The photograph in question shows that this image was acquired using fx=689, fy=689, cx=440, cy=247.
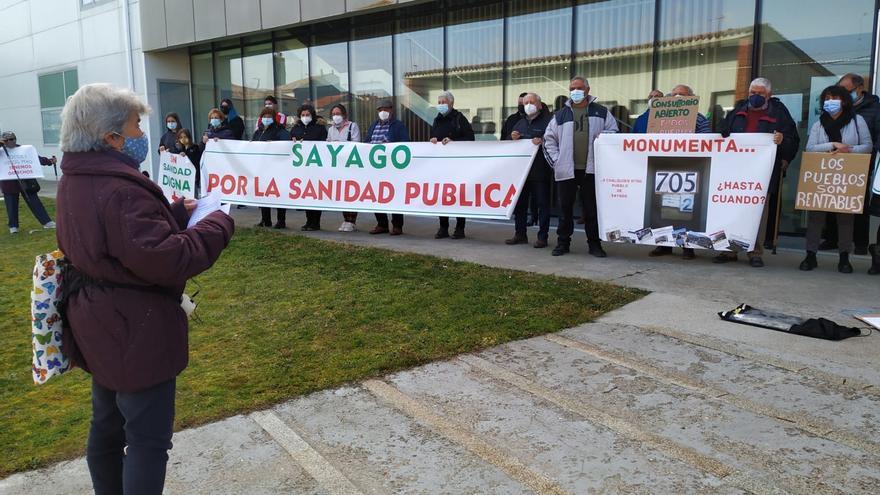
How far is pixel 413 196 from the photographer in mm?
9273

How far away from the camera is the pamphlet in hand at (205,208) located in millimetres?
2636

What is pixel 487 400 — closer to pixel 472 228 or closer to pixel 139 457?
pixel 139 457

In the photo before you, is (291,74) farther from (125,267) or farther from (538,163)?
(125,267)

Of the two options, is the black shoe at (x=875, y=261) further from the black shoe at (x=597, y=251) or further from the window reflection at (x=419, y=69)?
the window reflection at (x=419, y=69)

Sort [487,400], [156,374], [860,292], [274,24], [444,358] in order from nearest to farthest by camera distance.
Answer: [156,374] → [487,400] → [444,358] → [860,292] → [274,24]

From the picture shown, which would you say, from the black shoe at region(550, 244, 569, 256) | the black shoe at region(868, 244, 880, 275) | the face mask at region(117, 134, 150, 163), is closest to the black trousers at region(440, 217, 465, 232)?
the black shoe at region(550, 244, 569, 256)

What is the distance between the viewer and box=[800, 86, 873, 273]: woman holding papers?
6.96 meters

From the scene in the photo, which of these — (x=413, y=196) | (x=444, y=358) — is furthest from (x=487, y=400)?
(x=413, y=196)

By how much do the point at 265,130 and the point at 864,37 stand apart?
8183 millimetres

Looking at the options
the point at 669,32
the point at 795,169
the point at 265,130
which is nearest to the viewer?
the point at 795,169

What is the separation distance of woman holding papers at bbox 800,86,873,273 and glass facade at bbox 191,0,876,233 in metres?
1.59

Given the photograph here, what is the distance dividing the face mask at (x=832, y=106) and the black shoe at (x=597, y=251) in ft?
9.02

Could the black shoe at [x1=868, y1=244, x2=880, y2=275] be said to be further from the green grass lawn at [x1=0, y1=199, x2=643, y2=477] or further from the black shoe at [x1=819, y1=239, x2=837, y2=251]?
the green grass lawn at [x1=0, y1=199, x2=643, y2=477]

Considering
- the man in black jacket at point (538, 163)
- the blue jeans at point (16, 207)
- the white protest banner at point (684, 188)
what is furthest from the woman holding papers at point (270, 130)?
the white protest banner at point (684, 188)
